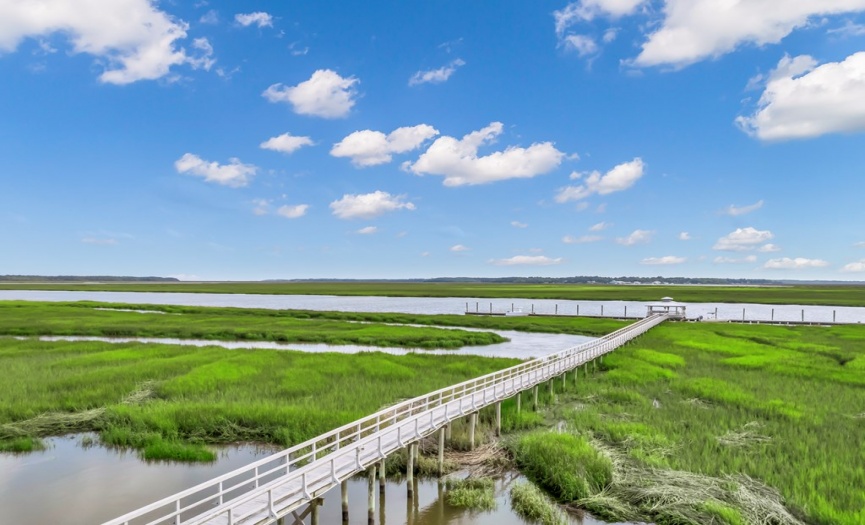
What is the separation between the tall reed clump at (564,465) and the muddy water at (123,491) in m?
0.95

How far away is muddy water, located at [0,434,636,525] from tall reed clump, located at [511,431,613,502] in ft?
3.13

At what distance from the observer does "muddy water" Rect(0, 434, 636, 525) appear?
1448 cm

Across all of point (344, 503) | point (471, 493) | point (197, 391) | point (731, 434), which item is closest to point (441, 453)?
point (471, 493)

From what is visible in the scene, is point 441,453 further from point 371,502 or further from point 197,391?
point 197,391

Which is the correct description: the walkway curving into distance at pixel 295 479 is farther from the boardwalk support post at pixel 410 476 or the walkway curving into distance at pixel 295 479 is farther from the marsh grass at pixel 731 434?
the marsh grass at pixel 731 434

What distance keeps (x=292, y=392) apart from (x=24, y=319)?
→ 5691cm

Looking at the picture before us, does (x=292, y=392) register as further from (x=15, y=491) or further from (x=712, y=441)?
(x=712, y=441)

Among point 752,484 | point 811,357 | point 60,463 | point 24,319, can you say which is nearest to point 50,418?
point 60,463

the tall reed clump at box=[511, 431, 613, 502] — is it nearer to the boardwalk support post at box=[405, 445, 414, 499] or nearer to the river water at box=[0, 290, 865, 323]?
the boardwalk support post at box=[405, 445, 414, 499]

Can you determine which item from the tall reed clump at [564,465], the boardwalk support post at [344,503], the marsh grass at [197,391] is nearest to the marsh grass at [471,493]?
the tall reed clump at [564,465]

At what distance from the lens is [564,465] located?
53.9ft

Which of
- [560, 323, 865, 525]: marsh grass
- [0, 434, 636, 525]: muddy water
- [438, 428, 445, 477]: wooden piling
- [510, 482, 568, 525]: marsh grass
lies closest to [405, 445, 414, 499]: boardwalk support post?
[0, 434, 636, 525]: muddy water

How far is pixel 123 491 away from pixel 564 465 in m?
13.1

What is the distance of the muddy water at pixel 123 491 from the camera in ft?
47.5
